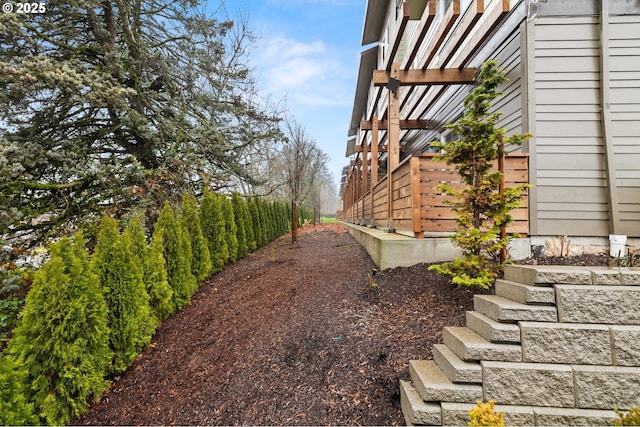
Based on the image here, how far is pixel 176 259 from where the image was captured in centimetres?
428

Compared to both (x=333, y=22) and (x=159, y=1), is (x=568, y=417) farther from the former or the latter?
(x=333, y=22)

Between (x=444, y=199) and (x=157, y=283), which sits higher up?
(x=444, y=199)

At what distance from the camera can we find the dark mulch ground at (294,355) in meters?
2.32

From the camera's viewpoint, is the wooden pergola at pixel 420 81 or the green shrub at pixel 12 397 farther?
the wooden pergola at pixel 420 81

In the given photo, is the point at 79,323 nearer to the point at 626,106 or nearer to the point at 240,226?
the point at 240,226

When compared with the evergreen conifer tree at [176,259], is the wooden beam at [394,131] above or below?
above

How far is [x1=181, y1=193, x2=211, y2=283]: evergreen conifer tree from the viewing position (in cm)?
491

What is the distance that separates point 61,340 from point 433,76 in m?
6.01

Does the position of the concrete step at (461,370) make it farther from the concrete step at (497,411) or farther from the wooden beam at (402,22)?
the wooden beam at (402,22)

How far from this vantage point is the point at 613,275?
207 centimetres

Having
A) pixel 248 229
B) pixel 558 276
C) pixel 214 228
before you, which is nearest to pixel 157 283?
pixel 214 228

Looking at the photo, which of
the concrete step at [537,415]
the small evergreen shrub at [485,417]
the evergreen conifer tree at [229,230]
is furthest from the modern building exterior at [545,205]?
the evergreen conifer tree at [229,230]

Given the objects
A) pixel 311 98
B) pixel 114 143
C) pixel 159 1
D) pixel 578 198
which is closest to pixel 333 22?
pixel 311 98

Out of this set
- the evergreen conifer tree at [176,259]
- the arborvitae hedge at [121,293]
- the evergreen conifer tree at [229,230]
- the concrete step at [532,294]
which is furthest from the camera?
the evergreen conifer tree at [229,230]
